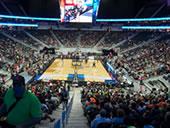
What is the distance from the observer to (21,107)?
6078 mm

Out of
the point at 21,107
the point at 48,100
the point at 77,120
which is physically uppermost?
the point at 21,107

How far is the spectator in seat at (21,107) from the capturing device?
6.01 metres

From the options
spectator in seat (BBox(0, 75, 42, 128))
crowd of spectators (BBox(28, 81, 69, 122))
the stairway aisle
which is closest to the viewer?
spectator in seat (BBox(0, 75, 42, 128))

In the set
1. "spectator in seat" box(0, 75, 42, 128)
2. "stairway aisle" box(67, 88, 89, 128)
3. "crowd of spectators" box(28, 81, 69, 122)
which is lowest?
"stairway aisle" box(67, 88, 89, 128)

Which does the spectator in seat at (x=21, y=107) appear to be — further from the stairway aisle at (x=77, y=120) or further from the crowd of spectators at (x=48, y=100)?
the crowd of spectators at (x=48, y=100)

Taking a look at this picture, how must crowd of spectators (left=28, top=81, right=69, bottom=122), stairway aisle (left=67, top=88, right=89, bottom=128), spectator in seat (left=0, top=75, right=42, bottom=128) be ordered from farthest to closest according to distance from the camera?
crowd of spectators (left=28, top=81, right=69, bottom=122) → stairway aisle (left=67, top=88, right=89, bottom=128) → spectator in seat (left=0, top=75, right=42, bottom=128)

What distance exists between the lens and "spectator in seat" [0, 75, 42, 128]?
19.7 ft

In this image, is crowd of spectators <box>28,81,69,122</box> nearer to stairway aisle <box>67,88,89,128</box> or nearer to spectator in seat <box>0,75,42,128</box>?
Answer: stairway aisle <box>67,88,89,128</box>

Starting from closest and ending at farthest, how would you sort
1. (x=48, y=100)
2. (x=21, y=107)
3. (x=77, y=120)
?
(x=21, y=107) < (x=77, y=120) < (x=48, y=100)

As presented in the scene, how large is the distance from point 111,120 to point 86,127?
353 cm

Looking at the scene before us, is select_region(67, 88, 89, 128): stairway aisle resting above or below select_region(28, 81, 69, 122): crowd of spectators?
below

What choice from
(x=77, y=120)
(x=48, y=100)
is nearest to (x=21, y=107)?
(x=77, y=120)

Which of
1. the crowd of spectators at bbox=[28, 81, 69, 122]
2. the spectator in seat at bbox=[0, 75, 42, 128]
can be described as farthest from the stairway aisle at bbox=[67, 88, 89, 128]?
the spectator in seat at bbox=[0, 75, 42, 128]

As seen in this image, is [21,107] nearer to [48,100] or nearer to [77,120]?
[77,120]
